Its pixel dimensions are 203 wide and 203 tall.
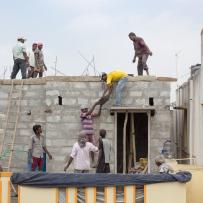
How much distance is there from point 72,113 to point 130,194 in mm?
5275

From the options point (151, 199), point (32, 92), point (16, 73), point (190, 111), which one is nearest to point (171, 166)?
point (151, 199)

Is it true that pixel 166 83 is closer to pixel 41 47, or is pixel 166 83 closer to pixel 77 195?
pixel 41 47

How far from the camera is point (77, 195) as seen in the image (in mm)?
9305

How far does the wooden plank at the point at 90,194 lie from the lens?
9293 millimetres

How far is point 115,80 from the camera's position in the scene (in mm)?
14078

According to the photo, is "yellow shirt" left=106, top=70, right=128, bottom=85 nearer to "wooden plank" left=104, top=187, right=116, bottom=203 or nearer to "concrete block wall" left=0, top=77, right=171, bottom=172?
"concrete block wall" left=0, top=77, right=171, bottom=172

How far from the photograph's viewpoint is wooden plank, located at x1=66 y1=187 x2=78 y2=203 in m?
9.30

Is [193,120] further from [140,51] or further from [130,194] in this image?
[130,194]

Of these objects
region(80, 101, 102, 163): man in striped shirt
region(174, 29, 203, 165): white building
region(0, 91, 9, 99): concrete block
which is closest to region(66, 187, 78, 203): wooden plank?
region(174, 29, 203, 165): white building

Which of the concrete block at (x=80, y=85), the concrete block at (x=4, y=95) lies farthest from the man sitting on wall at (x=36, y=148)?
the concrete block at (x=4, y=95)

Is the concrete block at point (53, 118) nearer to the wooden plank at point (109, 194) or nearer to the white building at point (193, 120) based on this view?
the white building at point (193, 120)

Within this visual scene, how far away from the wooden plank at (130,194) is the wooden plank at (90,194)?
19.9 inches

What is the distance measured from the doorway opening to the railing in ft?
17.3

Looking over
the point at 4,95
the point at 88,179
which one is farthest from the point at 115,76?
the point at 88,179
